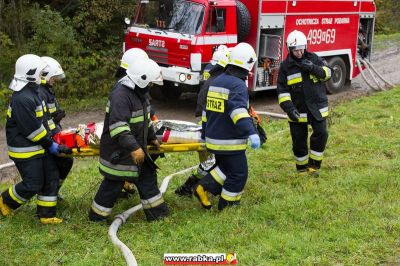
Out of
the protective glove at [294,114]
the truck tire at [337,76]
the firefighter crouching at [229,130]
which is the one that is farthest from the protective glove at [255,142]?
the truck tire at [337,76]

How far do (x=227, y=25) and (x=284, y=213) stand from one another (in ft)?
20.1

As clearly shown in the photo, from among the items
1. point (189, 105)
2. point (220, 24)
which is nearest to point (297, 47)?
point (220, 24)

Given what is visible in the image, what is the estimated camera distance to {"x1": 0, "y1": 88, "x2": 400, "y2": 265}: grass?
4691 mm

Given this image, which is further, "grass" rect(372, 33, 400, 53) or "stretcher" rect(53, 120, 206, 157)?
"grass" rect(372, 33, 400, 53)

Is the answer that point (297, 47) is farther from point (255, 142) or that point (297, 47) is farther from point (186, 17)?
point (186, 17)

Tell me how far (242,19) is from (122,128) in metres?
6.57

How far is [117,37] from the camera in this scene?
14438 mm

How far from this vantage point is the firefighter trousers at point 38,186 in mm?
5414

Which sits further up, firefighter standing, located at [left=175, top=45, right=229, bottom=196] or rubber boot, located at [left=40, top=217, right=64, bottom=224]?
firefighter standing, located at [left=175, top=45, right=229, bottom=196]

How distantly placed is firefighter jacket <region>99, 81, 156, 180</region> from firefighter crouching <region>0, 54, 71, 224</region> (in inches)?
16.3

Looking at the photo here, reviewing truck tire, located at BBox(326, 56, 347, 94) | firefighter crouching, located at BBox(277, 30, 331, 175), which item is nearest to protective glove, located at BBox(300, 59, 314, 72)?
firefighter crouching, located at BBox(277, 30, 331, 175)

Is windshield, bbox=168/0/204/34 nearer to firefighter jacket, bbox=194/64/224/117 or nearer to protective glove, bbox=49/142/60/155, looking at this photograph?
firefighter jacket, bbox=194/64/224/117

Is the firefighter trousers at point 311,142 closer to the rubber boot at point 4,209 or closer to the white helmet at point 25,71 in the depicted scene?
the white helmet at point 25,71

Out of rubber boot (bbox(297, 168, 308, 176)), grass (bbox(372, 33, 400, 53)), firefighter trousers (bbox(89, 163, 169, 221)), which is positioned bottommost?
grass (bbox(372, 33, 400, 53))
